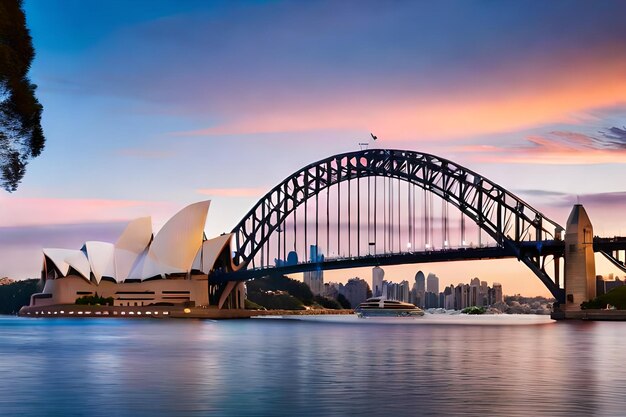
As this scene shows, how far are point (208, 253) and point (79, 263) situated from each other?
82.8 feet

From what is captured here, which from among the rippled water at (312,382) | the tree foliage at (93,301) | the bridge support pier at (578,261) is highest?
the bridge support pier at (578,261)

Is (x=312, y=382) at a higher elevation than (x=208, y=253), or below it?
below

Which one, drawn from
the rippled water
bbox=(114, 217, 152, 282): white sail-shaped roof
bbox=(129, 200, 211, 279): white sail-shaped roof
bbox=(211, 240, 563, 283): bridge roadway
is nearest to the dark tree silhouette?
the rippled water

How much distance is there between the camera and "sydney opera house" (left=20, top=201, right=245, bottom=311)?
552 feet

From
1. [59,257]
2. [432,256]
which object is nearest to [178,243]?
[59,257]

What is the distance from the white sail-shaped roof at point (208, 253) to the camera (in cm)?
16850

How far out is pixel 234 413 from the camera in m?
23.9

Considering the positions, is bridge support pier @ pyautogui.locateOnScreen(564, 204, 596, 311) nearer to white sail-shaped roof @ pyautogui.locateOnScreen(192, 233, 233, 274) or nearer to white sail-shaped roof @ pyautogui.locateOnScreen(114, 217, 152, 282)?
white sail-shaped roof @ pyautogui.locateOnScreen(192, 233, 233, 274)

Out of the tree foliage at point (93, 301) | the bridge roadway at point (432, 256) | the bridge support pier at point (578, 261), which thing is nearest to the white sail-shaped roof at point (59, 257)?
the tree foliage at point (93, 301)

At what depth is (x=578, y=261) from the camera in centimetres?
12344

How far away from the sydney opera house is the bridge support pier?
202ft

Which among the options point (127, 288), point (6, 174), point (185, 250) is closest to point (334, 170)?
point (185, 250)

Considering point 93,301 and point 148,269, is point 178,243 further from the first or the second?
point 93,301

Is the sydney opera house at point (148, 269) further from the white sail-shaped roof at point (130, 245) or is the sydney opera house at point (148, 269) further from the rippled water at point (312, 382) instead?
the rippled water at point (312, 382)
